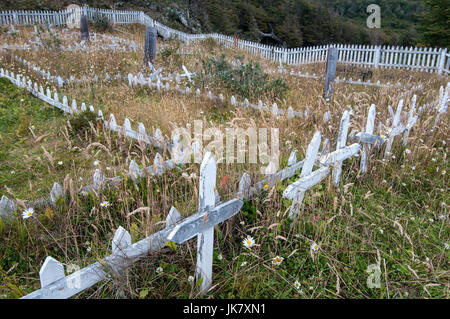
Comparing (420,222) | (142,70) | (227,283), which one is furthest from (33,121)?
(420,222)

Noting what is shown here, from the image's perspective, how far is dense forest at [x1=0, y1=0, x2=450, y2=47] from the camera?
84.8 ft

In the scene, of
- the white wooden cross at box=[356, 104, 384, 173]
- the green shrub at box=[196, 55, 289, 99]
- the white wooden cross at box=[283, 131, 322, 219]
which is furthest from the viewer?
the green shrub at box=[196, 55, 289, 99]

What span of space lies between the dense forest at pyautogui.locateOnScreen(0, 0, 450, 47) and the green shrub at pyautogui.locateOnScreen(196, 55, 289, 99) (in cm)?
2007

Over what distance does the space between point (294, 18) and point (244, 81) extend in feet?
161

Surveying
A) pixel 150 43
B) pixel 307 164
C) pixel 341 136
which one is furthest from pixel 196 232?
pixel 150 43

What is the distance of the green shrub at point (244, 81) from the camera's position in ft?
20.4

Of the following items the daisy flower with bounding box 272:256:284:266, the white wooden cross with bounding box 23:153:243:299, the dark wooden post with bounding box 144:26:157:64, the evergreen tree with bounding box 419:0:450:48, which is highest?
the evergreen tree with bounding box 419:0:450:48

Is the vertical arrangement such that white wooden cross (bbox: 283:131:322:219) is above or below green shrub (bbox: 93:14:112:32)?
below

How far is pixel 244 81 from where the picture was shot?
634cm

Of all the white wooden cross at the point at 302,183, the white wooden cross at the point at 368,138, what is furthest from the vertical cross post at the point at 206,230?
the white wooden cross at the point at 368,138

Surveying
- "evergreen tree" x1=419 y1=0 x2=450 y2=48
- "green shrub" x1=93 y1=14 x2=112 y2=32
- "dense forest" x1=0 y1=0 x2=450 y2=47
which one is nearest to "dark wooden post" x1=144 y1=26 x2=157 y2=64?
"green shrub" x1=93 y1=14 x2=112 y2=32

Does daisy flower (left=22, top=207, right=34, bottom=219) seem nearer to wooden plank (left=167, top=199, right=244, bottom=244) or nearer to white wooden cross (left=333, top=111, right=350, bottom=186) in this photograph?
wooden plank (left=167, top=199, right=244, bottom=244)

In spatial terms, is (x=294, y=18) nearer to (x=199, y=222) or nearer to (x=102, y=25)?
(x=102, y=25)
